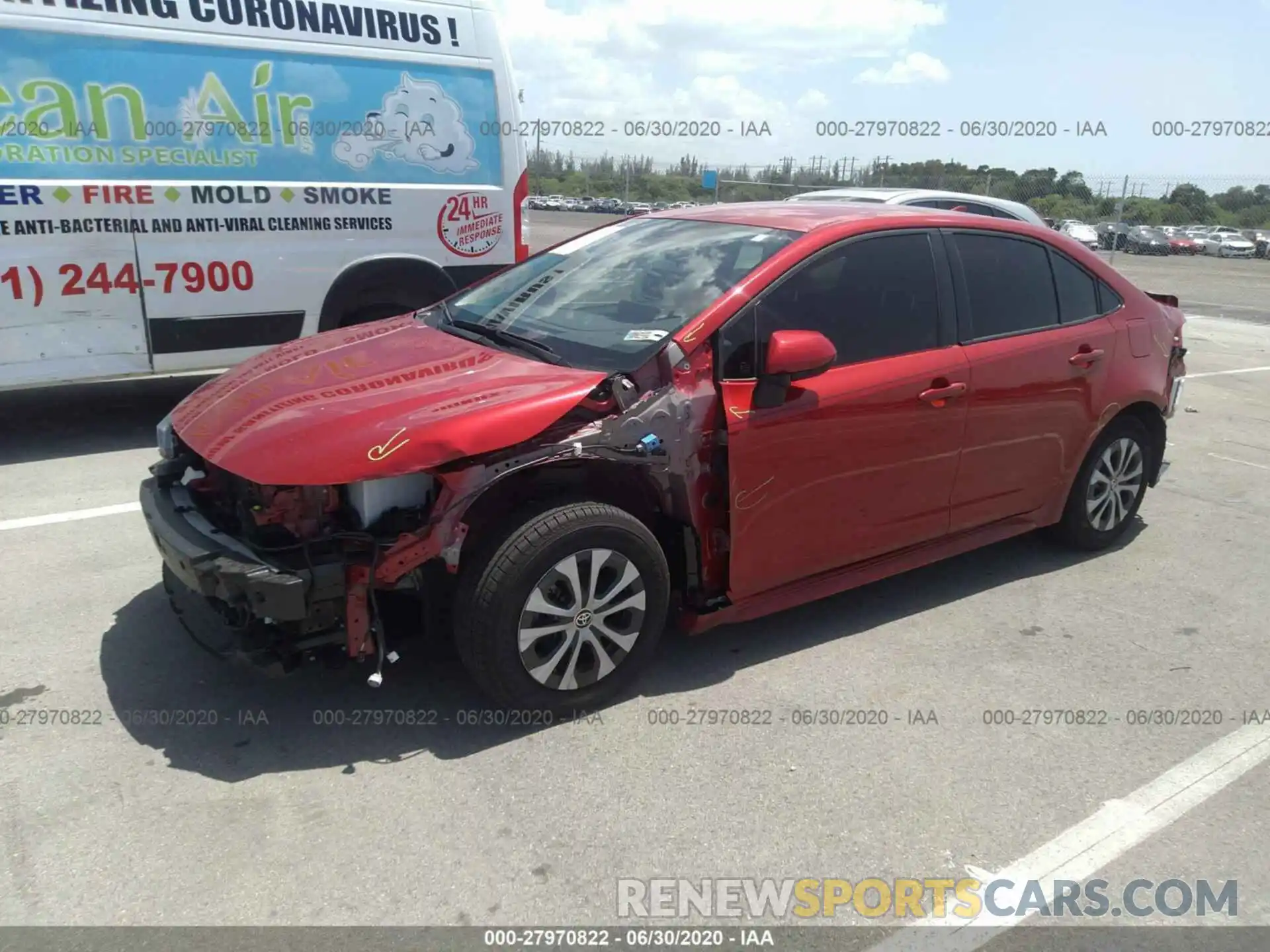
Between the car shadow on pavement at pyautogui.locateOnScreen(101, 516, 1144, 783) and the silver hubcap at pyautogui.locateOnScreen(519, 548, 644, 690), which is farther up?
the silver hubcap at pyautogui.locateOnScreen(519, 548, 644, 690)

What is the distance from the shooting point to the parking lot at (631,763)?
2.58m

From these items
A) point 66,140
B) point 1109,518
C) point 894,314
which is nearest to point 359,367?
point 894,314

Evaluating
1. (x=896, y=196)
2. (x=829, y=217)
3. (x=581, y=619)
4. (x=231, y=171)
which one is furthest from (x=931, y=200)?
(x=581, y=619)

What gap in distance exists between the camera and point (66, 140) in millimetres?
5582

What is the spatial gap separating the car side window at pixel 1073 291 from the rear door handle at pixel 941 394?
90 centimetres

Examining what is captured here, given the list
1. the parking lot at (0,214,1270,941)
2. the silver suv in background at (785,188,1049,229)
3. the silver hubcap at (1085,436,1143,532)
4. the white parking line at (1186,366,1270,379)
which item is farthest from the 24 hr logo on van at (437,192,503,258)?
the white parking line at (1186,366,1270,379)

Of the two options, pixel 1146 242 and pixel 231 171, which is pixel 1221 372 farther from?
pixel 1146 242

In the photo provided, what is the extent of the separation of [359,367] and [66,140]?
3.43 meters

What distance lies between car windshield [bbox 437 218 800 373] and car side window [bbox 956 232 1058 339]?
918mm

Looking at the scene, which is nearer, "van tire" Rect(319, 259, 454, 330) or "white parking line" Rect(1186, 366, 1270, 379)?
"van tire" Rect(319, 259, 454, 330)

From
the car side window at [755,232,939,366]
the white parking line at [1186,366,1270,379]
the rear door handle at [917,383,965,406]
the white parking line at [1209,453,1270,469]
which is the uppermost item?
the car side window at [755,232,939,366]

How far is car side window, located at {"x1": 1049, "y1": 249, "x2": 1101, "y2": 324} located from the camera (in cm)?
449

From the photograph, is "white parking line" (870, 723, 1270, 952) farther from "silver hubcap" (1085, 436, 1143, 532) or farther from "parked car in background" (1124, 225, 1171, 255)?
"parked car in background" (1124, 225, 1171, 255)

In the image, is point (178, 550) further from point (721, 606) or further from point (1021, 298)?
point (1021, 298)
